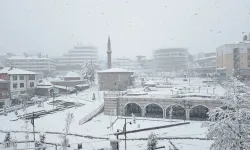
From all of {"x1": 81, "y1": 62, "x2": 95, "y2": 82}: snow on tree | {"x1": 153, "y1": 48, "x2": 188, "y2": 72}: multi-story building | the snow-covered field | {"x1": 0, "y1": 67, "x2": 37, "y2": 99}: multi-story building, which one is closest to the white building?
{"x1": 153, "y1": 48, "x2": 188, "y2": 72}: multi-story building

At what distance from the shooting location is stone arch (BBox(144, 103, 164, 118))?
3686 centimetres

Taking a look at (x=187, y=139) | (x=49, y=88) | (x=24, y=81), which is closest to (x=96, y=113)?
(x=187, y=139)

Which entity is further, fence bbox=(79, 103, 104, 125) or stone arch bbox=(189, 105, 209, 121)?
stone arch bbox=(189, 105, 209, 121)

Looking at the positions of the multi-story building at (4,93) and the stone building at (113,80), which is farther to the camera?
the stone building at (113,80)

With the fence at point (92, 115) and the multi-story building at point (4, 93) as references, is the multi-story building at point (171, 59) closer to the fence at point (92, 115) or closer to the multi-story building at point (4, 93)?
the fence at point (92, 115)

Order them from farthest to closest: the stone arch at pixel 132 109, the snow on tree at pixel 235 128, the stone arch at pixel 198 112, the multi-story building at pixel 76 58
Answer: the multi-story building at pixel 76 58 → the stone arch at pixel 132 109 → the stone arch at pixel 198 112 → the snow on tree at pixel 235 128

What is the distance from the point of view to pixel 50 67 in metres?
105

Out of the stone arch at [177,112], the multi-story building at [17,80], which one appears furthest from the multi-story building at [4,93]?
the stone arch at [177,112]

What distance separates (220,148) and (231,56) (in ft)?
169

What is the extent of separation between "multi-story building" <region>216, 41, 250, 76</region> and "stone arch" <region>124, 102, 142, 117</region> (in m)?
Result: 31.5

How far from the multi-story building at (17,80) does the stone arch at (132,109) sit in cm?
2450

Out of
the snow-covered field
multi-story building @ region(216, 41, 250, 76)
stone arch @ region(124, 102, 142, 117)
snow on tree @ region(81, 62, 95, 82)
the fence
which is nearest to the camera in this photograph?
the snow-covered field

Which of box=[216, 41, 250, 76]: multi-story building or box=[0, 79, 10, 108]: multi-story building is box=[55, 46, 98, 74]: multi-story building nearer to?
box=[0, 79, 10, 108]: multi-story building

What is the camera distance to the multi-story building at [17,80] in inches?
1913
